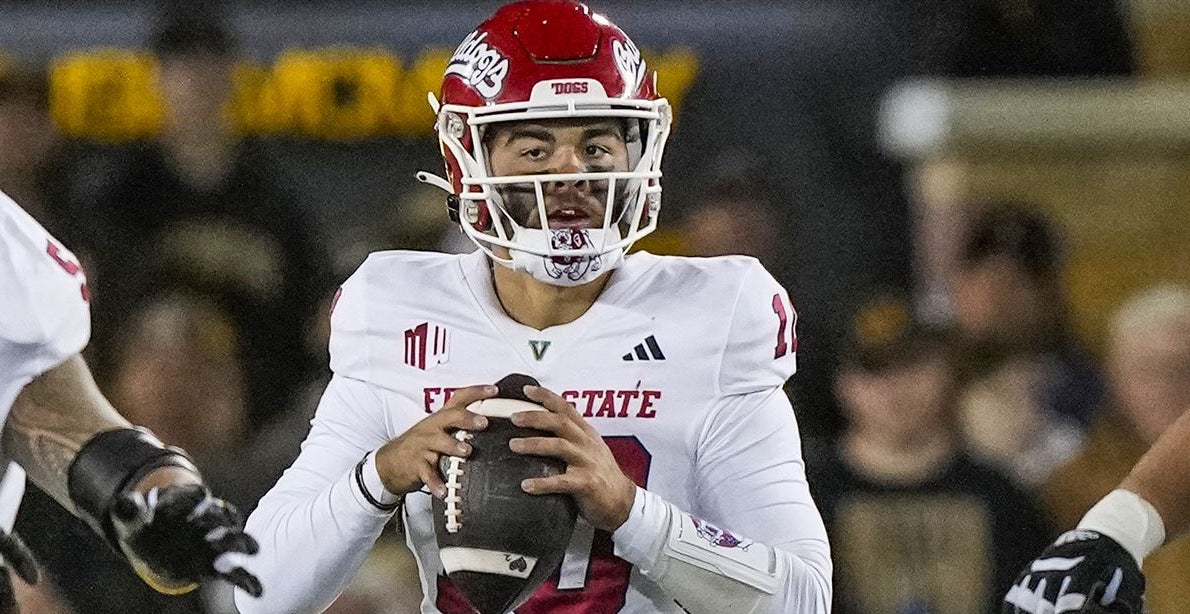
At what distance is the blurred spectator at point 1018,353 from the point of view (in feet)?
11.9

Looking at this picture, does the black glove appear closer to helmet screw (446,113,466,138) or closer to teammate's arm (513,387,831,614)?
teammate's arm (513,387,831,614)

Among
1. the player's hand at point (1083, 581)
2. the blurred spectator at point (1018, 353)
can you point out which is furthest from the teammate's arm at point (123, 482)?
the blurred spectator at point (1018, 353)

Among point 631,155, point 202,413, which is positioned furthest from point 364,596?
point 631,155

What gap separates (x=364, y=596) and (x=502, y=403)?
115cm

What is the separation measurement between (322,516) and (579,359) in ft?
1.00

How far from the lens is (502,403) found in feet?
6.98

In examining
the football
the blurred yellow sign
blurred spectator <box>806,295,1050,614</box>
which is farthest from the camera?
the blurred yellow sign

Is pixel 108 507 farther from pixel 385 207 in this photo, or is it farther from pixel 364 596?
pixel 385 207

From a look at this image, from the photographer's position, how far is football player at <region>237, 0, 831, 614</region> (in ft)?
7.30

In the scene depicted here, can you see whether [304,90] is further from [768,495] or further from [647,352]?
[768,495]

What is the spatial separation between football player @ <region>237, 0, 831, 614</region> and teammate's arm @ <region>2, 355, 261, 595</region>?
0.09 m

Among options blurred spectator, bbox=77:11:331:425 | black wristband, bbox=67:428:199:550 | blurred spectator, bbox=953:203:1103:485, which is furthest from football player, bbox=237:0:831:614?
blurred spectator, bbox=77:11:331:425

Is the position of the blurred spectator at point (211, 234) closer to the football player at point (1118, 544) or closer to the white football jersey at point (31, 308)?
the white football jersey at point (31, 308)

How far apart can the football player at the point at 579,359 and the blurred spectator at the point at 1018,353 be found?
4.39 ft
